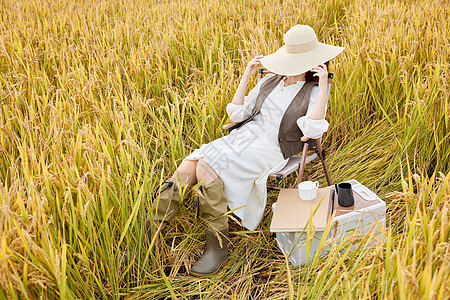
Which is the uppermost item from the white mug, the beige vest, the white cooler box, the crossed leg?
the beige vest

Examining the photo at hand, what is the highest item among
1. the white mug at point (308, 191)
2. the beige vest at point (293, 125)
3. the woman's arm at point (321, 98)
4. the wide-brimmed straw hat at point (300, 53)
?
the wide-brimmed straw hat at point (300, 53)

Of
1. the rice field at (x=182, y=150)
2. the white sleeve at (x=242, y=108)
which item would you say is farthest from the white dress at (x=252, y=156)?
the rice field at (x=182, y=150)

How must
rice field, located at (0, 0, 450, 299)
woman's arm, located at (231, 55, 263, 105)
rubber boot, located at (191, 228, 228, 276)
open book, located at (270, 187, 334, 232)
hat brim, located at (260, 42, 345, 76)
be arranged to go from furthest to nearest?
woman's arm, located at (231, 55, 263, 105) → hat brim, located at (260, 42, 345, 76) → rubber boot, located at (191, 228, 228, 276) → open book, located at (270, 187, 334, 232) → rice field, located at (0, 0, 450, 299)

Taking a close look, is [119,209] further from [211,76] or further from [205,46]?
[205,46]

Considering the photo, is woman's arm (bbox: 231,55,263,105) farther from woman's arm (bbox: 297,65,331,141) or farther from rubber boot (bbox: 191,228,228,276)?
rubber boot (bbox: 191,228,228,276)

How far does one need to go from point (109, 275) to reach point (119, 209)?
0.28m

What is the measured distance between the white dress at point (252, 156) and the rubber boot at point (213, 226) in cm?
7

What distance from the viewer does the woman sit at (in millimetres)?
2199

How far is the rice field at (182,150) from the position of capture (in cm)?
148

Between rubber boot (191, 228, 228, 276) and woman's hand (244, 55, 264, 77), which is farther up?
woman's hand (244, 55, 264, 77)

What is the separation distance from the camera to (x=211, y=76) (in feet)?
10.9

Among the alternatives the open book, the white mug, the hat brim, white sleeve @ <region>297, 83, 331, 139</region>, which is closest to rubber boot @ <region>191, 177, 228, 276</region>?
the open book

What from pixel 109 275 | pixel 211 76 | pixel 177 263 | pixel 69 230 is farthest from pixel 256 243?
pixel 211 76

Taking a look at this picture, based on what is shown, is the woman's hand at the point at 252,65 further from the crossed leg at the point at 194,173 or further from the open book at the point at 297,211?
the open book at the point at 297,211
